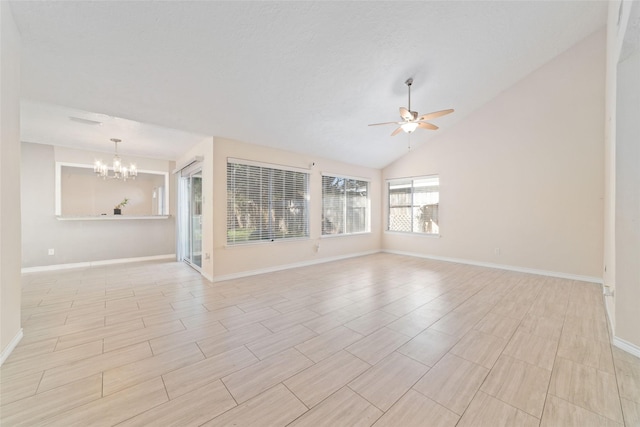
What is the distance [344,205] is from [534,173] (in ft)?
12.8

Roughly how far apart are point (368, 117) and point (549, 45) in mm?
3082

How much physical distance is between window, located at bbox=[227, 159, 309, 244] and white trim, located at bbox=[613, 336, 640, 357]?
4.46 m

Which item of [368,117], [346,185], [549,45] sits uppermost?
[549,45]

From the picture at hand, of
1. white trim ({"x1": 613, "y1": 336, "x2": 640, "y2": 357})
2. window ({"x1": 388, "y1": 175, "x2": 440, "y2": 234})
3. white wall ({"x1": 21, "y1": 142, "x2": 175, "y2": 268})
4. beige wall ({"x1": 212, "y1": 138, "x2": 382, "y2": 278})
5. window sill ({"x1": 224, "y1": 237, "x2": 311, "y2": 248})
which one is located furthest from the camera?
window ({"x1": 388, "y1": 175, "x2": 440, "y2": 234})

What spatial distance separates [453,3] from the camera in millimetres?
2656

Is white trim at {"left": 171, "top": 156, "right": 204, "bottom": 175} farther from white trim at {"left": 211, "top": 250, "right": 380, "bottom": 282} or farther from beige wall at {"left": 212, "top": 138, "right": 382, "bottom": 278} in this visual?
white trim at {"left": 211, "top": 250, "right": 380, "bottom": 282}

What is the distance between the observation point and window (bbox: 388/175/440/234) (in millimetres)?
6015

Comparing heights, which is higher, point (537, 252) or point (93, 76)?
point (93, 76)

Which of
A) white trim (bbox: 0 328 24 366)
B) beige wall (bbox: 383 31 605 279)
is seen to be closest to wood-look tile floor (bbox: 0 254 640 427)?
white trim (bbox: 0 328 24 366)

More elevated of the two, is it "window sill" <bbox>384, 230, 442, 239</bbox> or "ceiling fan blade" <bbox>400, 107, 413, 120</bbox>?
"ceiling fan blade" <bbox>400, 107, 413, 120</bbox>

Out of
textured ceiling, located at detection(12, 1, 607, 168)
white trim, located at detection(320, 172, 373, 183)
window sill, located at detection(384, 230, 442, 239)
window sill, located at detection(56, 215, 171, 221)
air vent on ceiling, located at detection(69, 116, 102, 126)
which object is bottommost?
window sill, located at detection(384, 230, 442, 239)

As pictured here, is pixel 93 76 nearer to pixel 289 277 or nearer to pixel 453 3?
pixel 289 277

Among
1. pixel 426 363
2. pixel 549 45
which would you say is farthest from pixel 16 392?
pixel 549 45

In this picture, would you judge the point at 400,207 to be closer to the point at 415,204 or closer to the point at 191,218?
the point at 415,204
